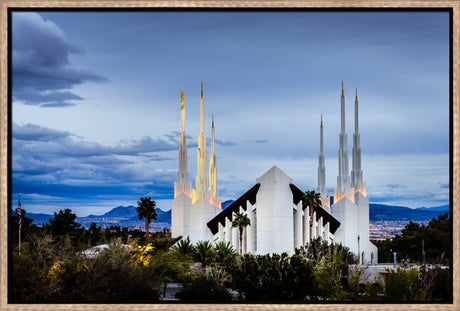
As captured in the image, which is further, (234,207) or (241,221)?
(234,207)

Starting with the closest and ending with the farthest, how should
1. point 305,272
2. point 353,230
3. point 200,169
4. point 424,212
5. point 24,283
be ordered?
point 24,283
point 305,272
point 353,230
point 200,169
point 424,212

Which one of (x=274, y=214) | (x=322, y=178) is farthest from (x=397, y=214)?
(x=274, y=214)

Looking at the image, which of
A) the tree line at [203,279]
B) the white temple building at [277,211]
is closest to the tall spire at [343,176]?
the white temple building at [277,211]

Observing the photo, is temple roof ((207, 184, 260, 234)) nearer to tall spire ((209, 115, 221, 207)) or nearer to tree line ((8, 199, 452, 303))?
tree line ((8, 199, 452, 303))

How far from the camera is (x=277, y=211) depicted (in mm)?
38469

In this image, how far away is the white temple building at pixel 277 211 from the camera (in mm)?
38625

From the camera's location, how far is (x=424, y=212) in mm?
82375

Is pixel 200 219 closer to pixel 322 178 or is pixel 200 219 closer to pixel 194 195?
pixel 194 195

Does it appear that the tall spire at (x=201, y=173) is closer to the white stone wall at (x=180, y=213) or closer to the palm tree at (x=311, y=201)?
the white stone wall at (x=180, y=213)

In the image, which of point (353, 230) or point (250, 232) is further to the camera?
point (353, 230)

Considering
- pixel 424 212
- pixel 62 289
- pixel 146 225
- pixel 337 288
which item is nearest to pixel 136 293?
pixel 62 289

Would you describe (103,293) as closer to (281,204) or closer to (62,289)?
(62,289)

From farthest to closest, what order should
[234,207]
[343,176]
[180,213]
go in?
1. [180,213]
2. [343,176]
3. [234,207]

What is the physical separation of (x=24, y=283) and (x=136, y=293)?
433cm
